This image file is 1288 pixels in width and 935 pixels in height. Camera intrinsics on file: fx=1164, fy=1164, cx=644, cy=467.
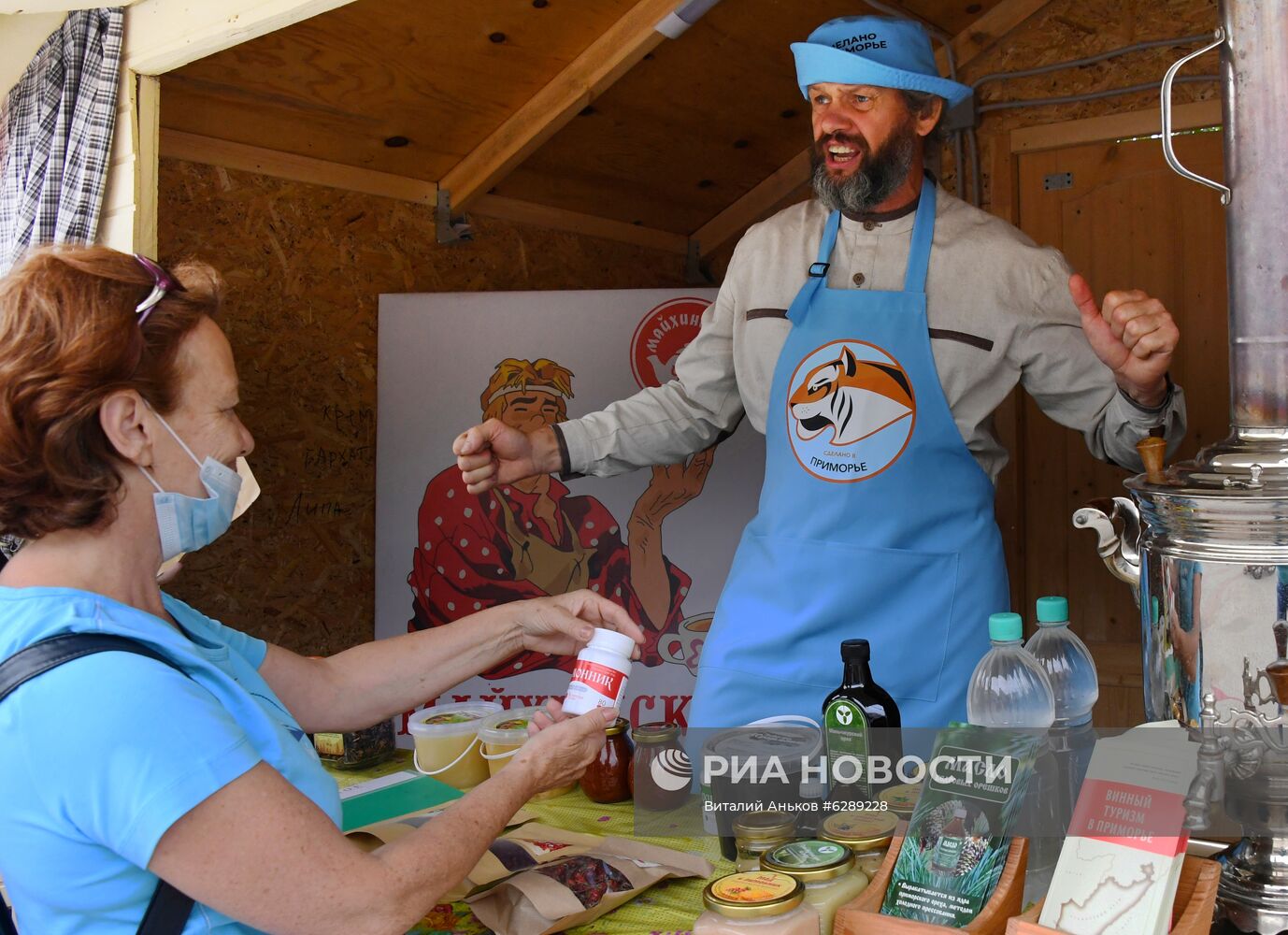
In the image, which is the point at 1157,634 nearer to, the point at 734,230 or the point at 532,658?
the point at 532,658

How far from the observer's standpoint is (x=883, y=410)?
2.08m

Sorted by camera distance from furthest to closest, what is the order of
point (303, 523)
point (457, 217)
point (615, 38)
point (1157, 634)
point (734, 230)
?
point (734, 230), point (457, 217), point (303, 523), point (615, 38), point (1157, 634)

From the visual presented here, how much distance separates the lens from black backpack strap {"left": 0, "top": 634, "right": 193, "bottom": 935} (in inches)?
42.5

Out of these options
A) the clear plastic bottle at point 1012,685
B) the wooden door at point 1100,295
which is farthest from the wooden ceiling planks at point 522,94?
the clear plastic bottle at point 1012,685

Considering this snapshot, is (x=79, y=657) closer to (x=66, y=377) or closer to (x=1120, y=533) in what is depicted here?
(x=66, y=377)

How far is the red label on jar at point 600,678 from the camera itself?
1.36 metres

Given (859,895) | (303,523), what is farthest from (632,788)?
(303,523)

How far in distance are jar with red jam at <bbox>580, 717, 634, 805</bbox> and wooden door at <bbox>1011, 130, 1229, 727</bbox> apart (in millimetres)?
2202

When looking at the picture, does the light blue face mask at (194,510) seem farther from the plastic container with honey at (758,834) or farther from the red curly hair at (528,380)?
the red curly hair at (528,380)

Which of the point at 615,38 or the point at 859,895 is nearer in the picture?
the point at 859,895

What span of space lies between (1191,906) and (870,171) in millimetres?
1425

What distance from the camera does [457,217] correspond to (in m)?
3.67

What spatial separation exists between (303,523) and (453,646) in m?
1.73

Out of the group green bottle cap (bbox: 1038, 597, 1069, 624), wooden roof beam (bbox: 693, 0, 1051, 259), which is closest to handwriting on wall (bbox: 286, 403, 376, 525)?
wooden roof beam (bbox: 693, 0, 1051, 259)
